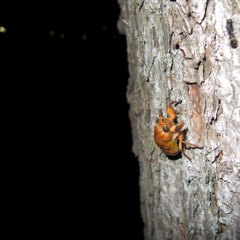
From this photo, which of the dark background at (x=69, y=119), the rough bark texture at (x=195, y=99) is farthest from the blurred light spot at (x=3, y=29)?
the rough bark texture at (x=195, y=99)

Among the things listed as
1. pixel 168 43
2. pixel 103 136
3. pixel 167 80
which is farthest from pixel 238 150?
pixel 103 136

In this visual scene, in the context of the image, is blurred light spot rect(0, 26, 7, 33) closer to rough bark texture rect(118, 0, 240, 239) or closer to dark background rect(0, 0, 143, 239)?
dark background rect(0, 0, 143, 239)

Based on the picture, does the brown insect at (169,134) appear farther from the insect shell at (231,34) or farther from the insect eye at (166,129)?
the insect shell at (231,34)

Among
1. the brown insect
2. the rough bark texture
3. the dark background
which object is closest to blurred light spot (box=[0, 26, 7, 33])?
the dark background

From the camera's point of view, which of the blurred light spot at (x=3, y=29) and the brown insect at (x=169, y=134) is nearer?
the brown insect at (x=169, y=134)

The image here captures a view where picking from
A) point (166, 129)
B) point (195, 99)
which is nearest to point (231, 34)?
point (195, 99)

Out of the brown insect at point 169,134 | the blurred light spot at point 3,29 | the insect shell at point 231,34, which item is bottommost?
the brown insect at point 169,134

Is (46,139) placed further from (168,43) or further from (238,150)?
(238,150)

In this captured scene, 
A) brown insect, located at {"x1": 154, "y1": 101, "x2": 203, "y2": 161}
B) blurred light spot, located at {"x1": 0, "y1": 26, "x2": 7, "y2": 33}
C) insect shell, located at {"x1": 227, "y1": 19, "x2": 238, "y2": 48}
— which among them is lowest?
brown insect, located at {"x1": 154, "y1": 101, "x2": 203, "y2": 161}
